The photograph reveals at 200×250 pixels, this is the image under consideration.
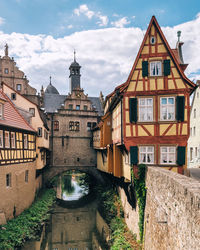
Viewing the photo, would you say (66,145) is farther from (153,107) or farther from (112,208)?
(153,107)

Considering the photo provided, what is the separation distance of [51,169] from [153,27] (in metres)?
18.9

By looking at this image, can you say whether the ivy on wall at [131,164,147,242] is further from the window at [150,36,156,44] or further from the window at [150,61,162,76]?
the window at [150,36,156,44]

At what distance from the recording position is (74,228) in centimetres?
1744

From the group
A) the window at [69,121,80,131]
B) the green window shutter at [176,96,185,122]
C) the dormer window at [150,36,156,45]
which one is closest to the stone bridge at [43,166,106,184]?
the window at [69,121,80,131]

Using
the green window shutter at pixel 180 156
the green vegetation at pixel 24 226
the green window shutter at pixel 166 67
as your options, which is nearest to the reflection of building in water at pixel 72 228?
the green vegetation at pixel 24 226

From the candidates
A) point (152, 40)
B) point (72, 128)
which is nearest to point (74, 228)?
point (72, 128)

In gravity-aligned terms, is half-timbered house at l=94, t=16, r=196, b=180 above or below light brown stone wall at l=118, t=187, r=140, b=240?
above

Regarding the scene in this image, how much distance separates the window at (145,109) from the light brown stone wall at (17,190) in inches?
337

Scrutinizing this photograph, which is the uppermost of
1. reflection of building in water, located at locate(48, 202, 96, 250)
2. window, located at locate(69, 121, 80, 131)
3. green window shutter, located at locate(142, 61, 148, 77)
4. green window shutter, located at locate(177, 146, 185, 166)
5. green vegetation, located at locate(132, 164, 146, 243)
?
green window shutter, located at locate(142, 61, 148, 77)

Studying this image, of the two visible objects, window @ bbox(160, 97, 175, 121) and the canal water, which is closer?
window @ bbox(160, 97, 175, 121)

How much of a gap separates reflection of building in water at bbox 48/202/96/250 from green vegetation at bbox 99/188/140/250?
1345mm

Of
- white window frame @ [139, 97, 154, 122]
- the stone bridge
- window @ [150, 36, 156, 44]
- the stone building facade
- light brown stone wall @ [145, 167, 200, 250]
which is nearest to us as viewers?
light brown stone wall @ [145, 167, 200, 250]

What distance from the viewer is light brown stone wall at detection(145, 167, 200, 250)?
4.80m

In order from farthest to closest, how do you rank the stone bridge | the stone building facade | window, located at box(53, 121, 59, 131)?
window, located at box(53, 121, 59, 131) → the stone building facade → the stone bridge
